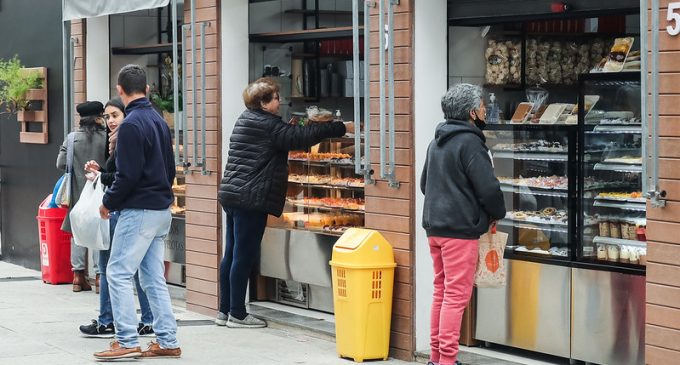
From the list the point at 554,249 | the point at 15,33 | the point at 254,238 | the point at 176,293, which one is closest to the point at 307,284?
the point at 254,238

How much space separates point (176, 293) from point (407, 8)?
466 cm

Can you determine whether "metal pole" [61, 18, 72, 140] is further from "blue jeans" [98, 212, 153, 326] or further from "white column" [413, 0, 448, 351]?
"white column" [413, 0, 448, 351]

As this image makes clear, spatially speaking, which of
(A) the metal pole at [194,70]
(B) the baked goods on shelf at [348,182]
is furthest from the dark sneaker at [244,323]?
(A) the metal pole at [194,70]

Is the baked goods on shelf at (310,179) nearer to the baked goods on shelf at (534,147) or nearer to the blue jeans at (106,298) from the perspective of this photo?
the blue jeans at (106,298)

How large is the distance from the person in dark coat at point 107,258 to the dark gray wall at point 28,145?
4.35 m

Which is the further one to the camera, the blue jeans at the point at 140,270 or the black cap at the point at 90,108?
the black cap at the point at 90,108

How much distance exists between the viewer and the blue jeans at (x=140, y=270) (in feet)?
27.7

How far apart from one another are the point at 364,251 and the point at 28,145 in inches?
283

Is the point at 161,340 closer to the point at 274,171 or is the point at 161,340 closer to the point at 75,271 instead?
the point at 274,171

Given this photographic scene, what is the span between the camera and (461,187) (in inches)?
300

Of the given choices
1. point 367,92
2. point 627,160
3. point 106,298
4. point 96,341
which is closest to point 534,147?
point 627,160

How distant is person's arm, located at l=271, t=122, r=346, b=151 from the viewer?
32.2 ft

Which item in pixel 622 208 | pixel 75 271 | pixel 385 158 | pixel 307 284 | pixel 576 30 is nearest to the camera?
pixel 622 208

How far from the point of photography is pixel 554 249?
337 inches
